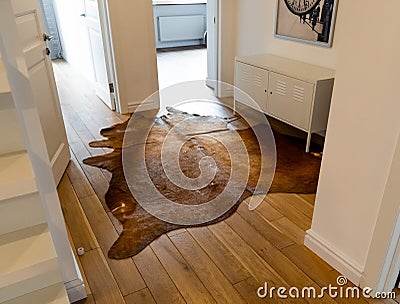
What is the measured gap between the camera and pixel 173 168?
8.92 feet

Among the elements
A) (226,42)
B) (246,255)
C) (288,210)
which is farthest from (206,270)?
(226,42)

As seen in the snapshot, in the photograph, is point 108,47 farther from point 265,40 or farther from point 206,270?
point 206,270

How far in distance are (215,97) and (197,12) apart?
388 cm

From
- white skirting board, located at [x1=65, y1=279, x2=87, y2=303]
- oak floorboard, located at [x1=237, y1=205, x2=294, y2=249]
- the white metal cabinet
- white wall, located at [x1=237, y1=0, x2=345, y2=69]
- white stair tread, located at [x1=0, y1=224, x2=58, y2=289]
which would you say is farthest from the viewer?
white wall, located at [x1=237, y1=0, x2=345, y2=69]

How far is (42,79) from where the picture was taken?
7.93 feet

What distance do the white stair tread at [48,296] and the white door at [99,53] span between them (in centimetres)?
301

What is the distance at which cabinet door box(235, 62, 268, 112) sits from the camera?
3234 millimetres

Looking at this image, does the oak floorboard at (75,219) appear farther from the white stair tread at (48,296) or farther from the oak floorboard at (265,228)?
the oak floorboard at (265,228)

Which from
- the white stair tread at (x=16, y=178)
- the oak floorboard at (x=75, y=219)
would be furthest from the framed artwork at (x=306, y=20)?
the white stair tread at (x=16, y=178)

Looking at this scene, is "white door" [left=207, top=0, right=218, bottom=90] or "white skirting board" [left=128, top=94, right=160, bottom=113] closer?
"white skirting board" [left=128, top=94, right=160, bottom=113]

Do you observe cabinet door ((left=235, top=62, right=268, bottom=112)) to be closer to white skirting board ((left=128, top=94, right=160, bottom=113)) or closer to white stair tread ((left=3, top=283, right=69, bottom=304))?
white skirting board ((left=128, top=94, right=160, bottom=113))

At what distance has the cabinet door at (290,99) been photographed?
2797mm

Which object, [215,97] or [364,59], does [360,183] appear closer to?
[364,59]

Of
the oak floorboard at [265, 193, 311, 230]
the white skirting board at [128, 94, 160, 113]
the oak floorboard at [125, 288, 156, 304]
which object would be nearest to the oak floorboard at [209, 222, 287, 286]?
the oak floorboard at [265, 193, 311, 230]
